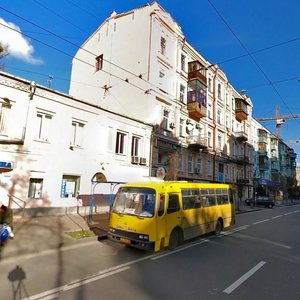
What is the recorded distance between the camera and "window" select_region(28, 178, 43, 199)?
14296mm

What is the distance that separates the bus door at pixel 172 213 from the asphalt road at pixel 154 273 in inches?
32.8

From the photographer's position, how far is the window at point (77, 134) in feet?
54.1

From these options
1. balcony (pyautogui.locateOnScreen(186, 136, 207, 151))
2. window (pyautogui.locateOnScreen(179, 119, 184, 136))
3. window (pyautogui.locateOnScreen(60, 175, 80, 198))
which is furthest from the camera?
balcony (pyautogui.locateOnScreen(186, 136, 207, 151))

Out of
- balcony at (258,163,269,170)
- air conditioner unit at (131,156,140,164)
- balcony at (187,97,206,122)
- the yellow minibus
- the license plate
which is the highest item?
balcony at (187,97,206,122)

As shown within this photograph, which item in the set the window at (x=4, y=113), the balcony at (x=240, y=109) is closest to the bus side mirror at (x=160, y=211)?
the window at (x=4, y=113)

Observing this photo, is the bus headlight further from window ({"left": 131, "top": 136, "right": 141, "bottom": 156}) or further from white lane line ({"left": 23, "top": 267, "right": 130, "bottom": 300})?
window ({"left": 131, "top": 136, "right": 141, "bottom": 156})

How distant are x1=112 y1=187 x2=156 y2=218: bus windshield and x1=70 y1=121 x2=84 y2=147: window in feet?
26.2

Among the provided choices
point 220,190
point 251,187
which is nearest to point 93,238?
point 220,190

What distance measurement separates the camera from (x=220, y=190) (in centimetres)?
1350

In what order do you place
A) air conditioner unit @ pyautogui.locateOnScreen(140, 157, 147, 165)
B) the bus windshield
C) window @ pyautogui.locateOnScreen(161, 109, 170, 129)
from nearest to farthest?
the bus windshield
air conditioner unit @ pyautogui.locateOnScreen(140, 157, 147, 165)
window @ pyautogui.locateOnScreen(161, 109, 170, 129)

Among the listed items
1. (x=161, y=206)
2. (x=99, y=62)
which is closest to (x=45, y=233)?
(x=161, y=206)

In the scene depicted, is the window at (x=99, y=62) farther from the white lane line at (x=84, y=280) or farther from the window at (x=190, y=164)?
Result: the white lane line at (x=84, y=280)

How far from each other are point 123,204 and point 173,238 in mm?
2018

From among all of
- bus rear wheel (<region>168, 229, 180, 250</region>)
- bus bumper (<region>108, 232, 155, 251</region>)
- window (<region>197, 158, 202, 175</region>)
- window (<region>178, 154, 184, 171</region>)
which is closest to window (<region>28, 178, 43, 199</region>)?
bus bumper (<region>108, 232, 155, 251</region>)
